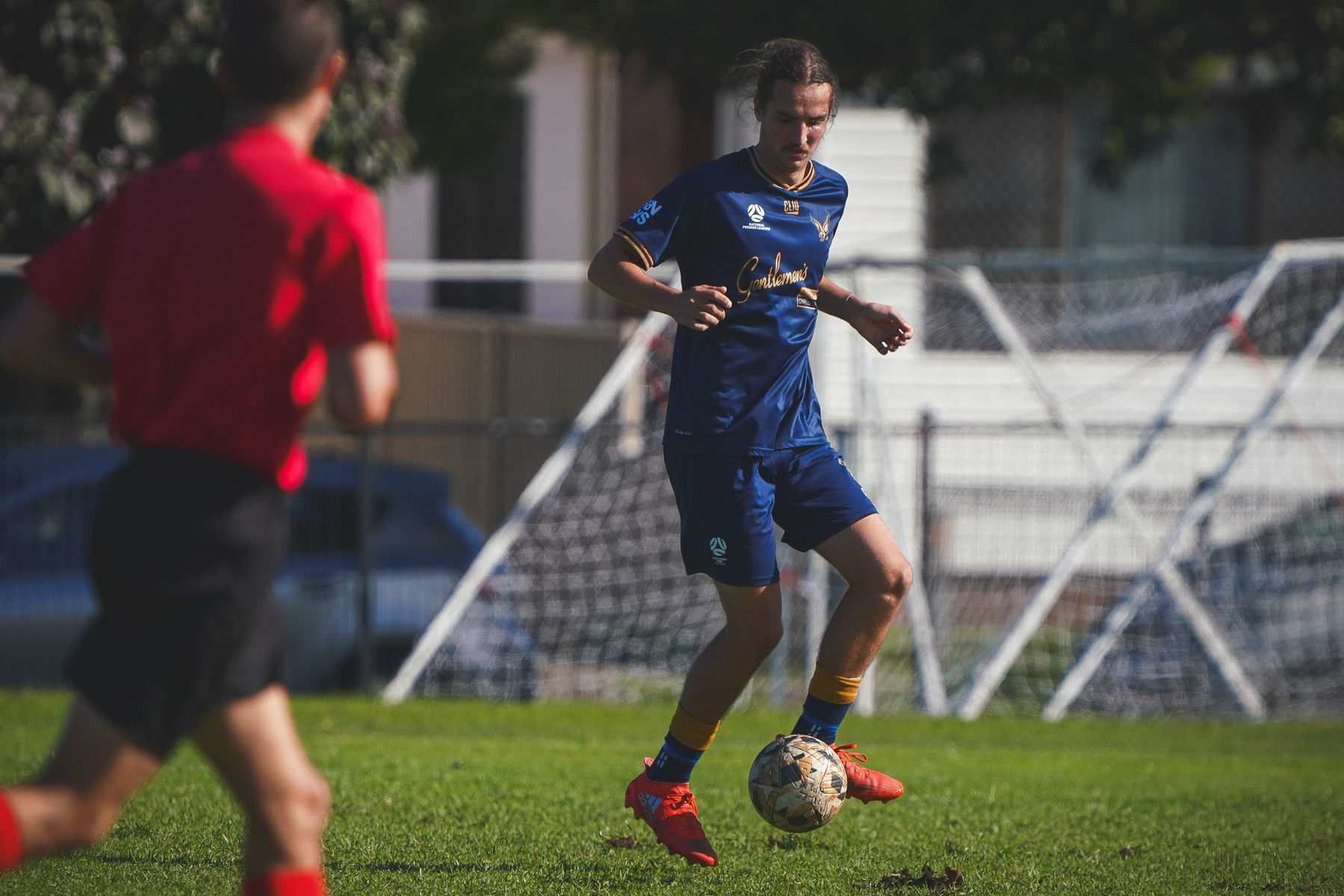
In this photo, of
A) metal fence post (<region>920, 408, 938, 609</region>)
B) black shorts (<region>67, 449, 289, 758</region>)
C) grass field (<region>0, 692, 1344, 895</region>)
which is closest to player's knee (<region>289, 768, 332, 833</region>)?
black shorts (<region>67, 449, 289, 758</region>)

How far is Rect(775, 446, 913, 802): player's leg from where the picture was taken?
14.4 ft

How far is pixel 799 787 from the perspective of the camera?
423cm

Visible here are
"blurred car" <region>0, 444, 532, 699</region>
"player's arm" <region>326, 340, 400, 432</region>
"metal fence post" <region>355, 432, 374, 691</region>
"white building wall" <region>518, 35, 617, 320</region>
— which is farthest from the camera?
"white building wall" <region>518, 35, 617, 320</region>

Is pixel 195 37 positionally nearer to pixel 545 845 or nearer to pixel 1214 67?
pixel 545 845

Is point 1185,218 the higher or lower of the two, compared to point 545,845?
higher

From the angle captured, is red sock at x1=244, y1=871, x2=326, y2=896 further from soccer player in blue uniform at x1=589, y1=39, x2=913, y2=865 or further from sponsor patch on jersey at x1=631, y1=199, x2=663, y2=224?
sponsor patch on jersey at x1=631, y1=199, x2=663, y2=224

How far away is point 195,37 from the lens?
9.67 m

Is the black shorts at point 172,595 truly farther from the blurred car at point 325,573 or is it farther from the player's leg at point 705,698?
the blurred car at point 325,573

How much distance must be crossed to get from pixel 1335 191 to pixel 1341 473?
19.2 feet

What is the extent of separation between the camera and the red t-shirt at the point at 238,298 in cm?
249

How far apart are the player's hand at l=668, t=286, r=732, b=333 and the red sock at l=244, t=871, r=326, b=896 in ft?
6.36

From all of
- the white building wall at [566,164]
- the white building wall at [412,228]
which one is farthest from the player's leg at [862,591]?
the white building wall at [412,228]

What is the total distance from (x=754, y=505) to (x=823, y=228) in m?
0.89

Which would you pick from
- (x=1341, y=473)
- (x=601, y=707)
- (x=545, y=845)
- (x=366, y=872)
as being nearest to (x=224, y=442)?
(x=366, y=872)
